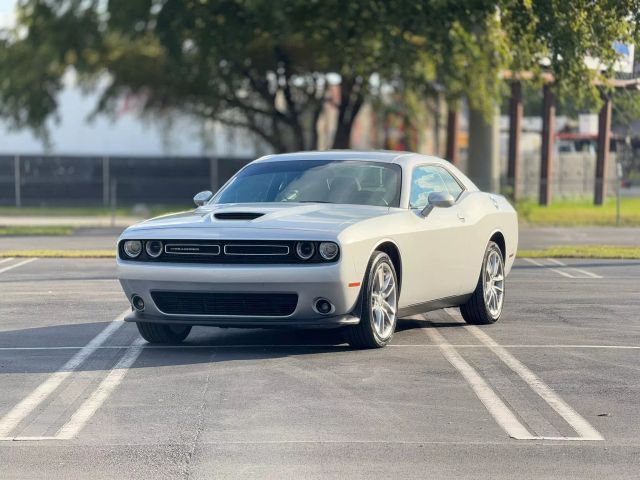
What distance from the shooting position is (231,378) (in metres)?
9.12

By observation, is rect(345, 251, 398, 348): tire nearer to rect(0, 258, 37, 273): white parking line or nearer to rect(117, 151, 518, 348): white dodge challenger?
rect(117, 151, 518, 348): white dodge challenger

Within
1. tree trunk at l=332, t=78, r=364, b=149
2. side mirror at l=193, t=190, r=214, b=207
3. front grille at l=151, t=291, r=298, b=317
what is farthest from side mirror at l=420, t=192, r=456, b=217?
tree trunk at l=332, t=78, r=364, b=149

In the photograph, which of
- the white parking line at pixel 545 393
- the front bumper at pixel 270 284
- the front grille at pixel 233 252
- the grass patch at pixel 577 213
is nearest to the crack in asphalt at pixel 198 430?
the front bumper at pixel 270 284

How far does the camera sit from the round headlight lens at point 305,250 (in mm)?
9961

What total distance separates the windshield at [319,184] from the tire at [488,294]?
1.34 meters

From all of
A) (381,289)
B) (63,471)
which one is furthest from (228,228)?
(63,471)

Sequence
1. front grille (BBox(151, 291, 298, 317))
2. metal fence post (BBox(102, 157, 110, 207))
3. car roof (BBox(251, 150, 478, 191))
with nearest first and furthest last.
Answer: front grille (BBox(151, 291, 298, 317)), car roof (BBox(251, 150, 478, 191)), metal fence post (BBox(102, 157, 110, 207))

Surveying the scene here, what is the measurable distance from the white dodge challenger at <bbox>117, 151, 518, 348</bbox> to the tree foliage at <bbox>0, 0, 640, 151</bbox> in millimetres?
15435

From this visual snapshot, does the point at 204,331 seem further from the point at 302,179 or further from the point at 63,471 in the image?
the point at 63,471

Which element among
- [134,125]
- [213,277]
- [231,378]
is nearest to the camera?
[231,378]

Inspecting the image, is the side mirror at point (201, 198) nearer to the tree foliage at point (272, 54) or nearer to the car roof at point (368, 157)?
the car roof at point (368, 157)

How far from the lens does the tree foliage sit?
3106 cm

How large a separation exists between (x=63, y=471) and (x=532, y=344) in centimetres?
524

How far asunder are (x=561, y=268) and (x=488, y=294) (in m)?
6.78
